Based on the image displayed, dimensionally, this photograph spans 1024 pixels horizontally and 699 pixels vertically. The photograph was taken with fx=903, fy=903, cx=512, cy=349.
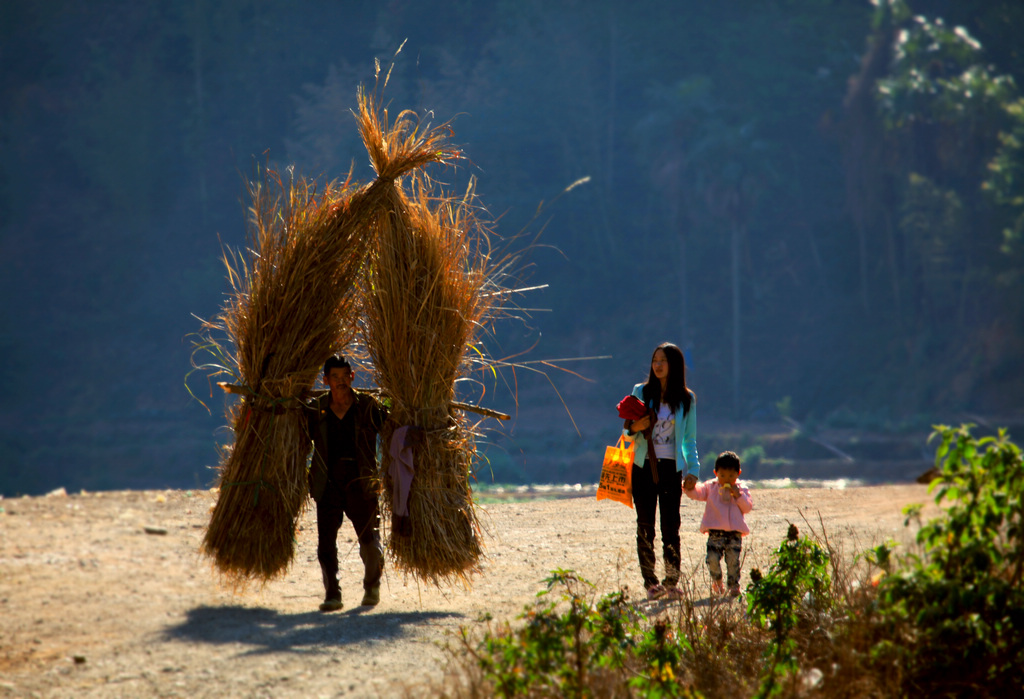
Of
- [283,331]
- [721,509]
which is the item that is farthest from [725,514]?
[283,331]

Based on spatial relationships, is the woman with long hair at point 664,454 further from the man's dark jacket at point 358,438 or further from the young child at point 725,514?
the man's dark jacket at point 358,438

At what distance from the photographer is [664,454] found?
4301 mm

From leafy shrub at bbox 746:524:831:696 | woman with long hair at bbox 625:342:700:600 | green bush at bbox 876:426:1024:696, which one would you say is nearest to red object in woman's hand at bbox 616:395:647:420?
woman with long hair at bbox 625:342:700:600

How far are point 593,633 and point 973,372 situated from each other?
96.7 feet

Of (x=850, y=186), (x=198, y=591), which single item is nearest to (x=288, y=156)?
(x=850, y=186)

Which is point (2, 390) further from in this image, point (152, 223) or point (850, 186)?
point (850, 186)

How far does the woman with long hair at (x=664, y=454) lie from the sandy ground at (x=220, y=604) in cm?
23

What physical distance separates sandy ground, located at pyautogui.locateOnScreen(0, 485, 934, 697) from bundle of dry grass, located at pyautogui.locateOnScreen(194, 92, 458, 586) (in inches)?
13.7

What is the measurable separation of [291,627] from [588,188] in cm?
3470

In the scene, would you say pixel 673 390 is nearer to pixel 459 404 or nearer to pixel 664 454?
pixel 664 454

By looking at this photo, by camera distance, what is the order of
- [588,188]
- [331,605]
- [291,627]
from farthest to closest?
[588,188]
[331,605]
[291,627]

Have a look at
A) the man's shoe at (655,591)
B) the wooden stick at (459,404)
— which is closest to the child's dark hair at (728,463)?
the man's shoe at (655,591)

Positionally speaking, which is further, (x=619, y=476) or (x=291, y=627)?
(x=619, y=476)

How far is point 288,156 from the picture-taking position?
1526 inches
